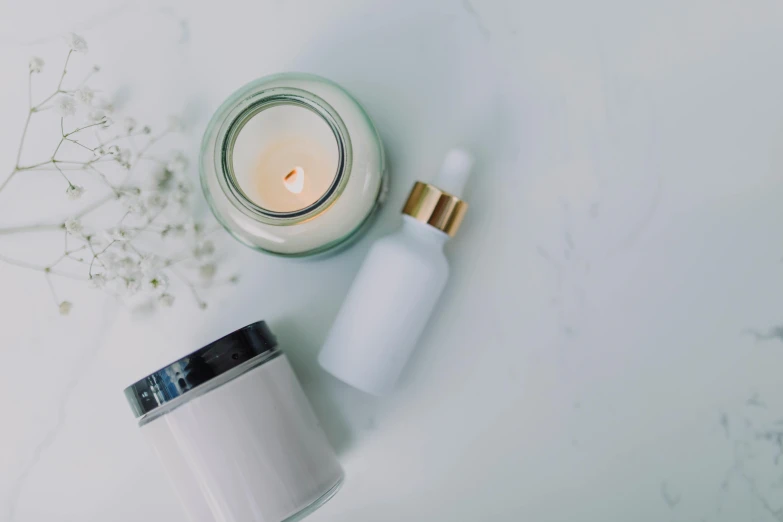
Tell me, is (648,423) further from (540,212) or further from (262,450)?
(262,450)

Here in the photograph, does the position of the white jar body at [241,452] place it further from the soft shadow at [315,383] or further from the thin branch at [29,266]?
the thin branch at [29,266]

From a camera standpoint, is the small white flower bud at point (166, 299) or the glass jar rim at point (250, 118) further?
the small white flower bud at point (166, 299)

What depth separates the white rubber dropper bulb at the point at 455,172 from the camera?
19.2 inches

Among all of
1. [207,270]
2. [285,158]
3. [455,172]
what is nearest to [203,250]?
[207,270]

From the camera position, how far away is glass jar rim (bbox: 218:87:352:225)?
0.44m

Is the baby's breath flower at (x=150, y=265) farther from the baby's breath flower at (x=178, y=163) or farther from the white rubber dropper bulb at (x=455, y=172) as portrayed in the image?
the white rubber dropper bulb at (x=455, y=172)

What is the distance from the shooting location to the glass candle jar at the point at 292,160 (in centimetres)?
45

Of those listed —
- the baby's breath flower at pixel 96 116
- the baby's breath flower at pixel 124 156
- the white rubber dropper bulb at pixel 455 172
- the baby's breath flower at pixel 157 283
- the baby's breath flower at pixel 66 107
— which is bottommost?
the white rubber dropper bulb at pixel 455 172

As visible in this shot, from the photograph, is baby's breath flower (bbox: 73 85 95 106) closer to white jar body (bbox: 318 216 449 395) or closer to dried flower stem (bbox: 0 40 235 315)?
dried flower stem (bbox: 0 40 235 315)

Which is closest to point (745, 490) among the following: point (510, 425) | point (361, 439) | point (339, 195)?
point (510, 425)

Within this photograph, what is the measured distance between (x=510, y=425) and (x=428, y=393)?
0.08 m

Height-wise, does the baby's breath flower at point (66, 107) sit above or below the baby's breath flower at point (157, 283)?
above

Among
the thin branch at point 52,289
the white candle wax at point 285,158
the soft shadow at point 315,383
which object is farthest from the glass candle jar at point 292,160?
the thin branch at point 52,289

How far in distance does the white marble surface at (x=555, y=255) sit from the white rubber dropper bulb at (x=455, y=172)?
0.07 metres
